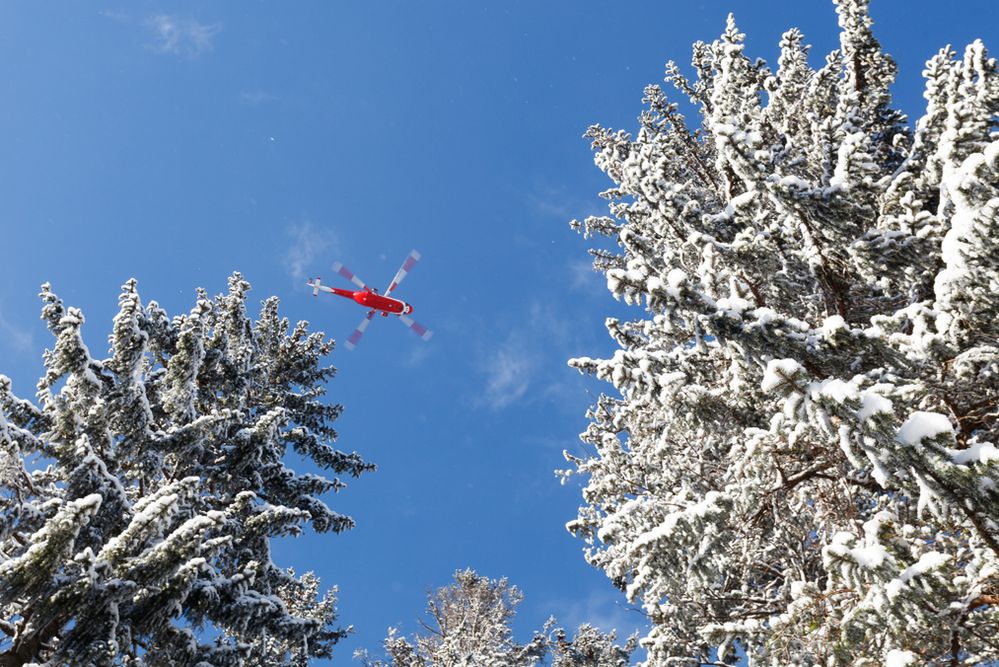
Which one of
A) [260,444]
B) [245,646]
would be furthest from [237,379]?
[245,646]

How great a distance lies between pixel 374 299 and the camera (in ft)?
60.2

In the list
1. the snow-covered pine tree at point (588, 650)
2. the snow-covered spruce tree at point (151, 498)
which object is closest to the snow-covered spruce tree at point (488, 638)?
the snow-covered pine tree at point (588, 650)

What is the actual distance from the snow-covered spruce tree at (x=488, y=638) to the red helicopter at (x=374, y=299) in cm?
797

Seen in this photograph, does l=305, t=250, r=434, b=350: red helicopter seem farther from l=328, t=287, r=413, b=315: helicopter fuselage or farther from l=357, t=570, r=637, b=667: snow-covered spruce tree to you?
l=357, t=570, r=637, b=667: snow-covered spruce tree

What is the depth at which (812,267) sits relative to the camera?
6.53m

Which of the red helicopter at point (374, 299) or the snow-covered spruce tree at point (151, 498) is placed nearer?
the snow-covered spruce tree at point (151, 498)

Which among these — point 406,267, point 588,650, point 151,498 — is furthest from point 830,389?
point 588,650

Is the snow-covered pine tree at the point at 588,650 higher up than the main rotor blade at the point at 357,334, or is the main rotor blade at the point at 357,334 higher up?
the main rotor blade at the point at 357,334

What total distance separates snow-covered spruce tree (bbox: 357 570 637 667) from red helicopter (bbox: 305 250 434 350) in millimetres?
7971

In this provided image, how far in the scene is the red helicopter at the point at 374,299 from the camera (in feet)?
57.1

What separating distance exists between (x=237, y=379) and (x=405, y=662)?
1185 centimetres

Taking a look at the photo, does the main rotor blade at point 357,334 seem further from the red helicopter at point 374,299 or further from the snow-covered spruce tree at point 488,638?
the snow-covered spruce tree at point 488,638

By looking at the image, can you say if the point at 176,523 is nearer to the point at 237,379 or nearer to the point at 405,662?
the point at 237,379

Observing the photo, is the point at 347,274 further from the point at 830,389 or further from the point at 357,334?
the point at 830,389
